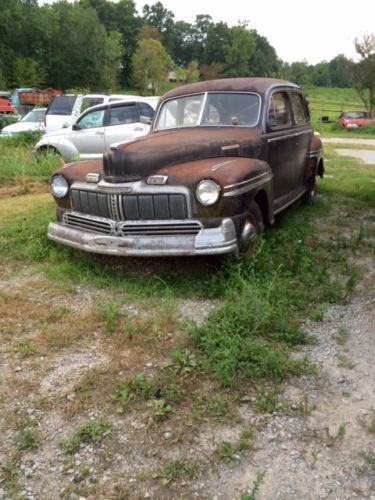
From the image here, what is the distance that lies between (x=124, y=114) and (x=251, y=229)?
740 centimetres

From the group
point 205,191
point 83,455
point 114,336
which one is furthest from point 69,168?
point 83,455

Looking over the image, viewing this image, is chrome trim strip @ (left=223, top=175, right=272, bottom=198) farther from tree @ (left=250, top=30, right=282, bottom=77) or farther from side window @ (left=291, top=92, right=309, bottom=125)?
tree @ (left=250, top=30, right=282, bottom=77)

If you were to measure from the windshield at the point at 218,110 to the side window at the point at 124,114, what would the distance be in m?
5.31

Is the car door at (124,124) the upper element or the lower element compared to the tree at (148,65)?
lower

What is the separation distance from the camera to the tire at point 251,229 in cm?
468

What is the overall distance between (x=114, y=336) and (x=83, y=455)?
125 centimetres

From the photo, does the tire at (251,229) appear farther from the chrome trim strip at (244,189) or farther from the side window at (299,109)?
the side window at (299,109)

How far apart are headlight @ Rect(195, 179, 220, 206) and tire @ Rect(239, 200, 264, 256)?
520mm

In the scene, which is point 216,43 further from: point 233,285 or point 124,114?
point 233,285

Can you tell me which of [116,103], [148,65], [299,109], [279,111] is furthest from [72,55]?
[279,111]

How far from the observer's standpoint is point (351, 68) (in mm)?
30812

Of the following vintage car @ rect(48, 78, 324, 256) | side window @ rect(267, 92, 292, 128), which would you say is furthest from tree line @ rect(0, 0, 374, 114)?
vintage car @ rect(48, 78, 324, 256)

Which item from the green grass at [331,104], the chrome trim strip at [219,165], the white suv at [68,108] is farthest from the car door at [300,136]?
the green grass at [331,104]

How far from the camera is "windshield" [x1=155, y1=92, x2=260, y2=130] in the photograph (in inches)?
224
